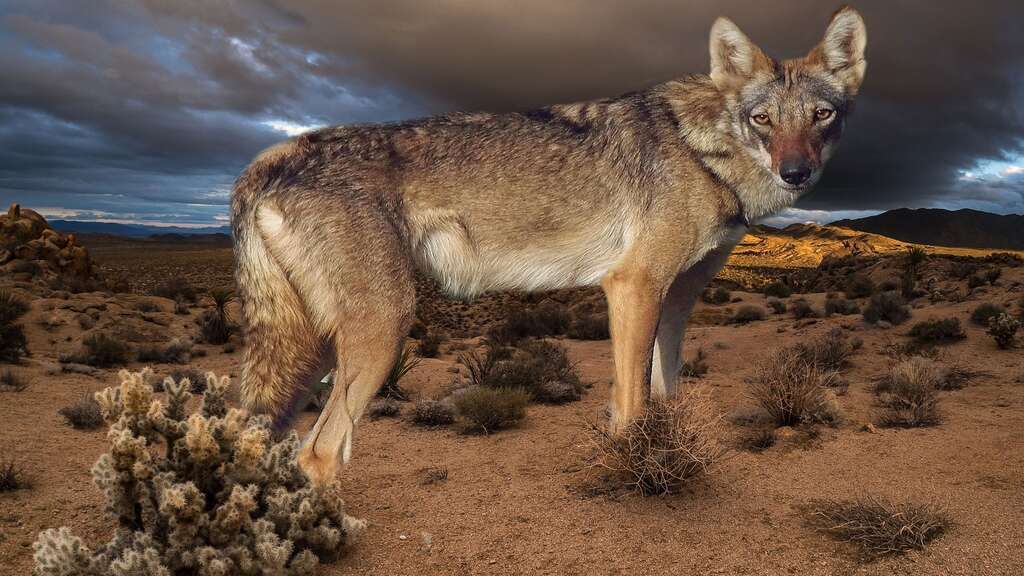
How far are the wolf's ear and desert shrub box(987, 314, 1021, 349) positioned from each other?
34.6 feet

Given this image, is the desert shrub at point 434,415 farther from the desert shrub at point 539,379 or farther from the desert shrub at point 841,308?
the desert shrub at point 841,308

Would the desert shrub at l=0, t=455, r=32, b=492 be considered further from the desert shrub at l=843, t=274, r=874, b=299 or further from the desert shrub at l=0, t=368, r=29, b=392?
the desert shrub at l=843, t=274, r=874, b=299

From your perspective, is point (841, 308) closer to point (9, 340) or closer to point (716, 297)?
point (716, 297)

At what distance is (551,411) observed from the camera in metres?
A: 8.56

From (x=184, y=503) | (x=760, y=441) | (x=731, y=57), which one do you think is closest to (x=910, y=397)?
(x=760, y=441)

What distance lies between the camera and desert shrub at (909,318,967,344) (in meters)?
13.1

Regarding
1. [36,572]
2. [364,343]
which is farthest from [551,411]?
[36,572]

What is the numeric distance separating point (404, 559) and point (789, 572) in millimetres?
2341

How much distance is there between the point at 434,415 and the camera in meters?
7.95

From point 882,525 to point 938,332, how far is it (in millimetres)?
11436

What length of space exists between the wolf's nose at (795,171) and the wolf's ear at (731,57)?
88 cm

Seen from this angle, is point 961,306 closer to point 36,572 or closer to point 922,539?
point 922,539

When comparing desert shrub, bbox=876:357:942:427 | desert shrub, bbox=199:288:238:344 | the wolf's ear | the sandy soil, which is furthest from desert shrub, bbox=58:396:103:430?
desert shrub, bbox=199:288:238:344

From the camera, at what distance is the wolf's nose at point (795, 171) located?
430 cm
